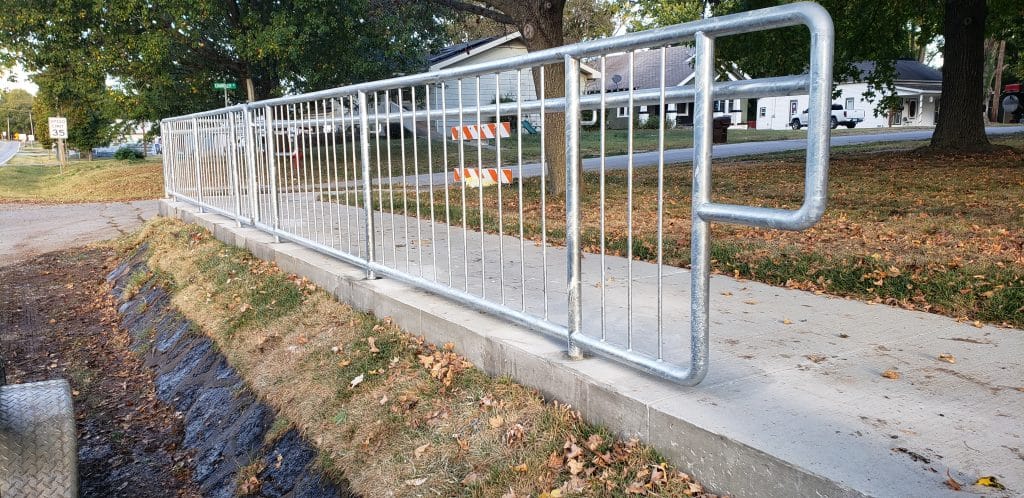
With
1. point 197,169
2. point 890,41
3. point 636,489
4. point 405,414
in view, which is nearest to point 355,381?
point 405,414

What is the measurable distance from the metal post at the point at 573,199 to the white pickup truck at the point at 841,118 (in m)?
48.0

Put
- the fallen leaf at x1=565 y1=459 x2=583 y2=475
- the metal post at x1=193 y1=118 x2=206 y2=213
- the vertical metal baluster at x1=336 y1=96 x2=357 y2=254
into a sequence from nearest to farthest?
1. the fallen leaf at x1=565 y1=459 x2=583 y2=475
2. the vertical metal baluster at x1=336 y1=96 x2=357 y2=254
3. the metal post at x1=193 y1=118 x2=206 y2=213

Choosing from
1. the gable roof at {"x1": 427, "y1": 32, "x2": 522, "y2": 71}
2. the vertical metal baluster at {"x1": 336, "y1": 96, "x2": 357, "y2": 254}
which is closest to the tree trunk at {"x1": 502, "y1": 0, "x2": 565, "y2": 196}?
the vertical metal baluster at {"x1": 336, "y1": 96, "x2": 357, "y2": 254}

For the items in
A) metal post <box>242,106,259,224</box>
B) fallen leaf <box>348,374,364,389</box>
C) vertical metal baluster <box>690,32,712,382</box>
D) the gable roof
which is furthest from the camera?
the gable roof

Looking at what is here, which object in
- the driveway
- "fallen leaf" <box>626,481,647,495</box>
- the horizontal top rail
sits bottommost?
the driveway

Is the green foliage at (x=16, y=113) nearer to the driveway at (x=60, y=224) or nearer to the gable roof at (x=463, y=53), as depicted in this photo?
the gable roof at (x=463, y=53)

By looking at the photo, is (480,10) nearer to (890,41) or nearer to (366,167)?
(366,167)

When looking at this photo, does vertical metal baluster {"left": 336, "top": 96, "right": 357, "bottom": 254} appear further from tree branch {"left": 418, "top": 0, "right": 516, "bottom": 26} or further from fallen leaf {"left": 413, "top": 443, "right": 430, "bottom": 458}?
tree branch {"left": 418, "top": 0, "right": 516, "bottom": 26}

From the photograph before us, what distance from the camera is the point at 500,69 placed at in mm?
Answer: 4262

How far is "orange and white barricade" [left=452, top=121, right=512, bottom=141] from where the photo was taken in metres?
4.41

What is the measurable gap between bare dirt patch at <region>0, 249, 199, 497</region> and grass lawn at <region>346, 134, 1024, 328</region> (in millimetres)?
2617

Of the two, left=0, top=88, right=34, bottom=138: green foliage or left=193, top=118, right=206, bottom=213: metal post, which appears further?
left=0, top=88, right=34, bottom=138: green foliage

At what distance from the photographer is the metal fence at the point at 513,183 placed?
9.61 ft

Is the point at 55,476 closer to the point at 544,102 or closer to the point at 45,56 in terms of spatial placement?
the point at 544,102
